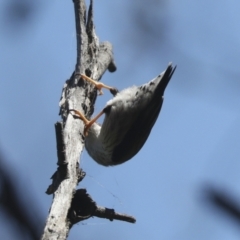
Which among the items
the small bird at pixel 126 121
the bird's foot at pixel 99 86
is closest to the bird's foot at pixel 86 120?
the small bird at pixel 126 121

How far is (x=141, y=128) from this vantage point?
3.53m

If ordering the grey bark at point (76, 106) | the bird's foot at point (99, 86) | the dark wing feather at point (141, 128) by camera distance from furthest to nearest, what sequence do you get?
the dark wing feather at point (141, 128) < the bird's foot at point (99, 86) < the grey bark at point (76, 106)

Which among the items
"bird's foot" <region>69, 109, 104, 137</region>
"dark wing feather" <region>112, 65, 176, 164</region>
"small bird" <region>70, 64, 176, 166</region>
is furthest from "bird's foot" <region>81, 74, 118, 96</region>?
"dark wing feather" <region>112, 65, 176, 164</region>

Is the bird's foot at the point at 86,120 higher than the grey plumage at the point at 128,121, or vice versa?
the grey plumage at the point at 128,121

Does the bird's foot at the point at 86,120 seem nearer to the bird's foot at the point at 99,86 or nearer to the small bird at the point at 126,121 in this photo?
the small bird at the point at 126,121

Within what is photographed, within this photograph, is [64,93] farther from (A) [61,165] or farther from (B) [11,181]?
(B) [11,181]

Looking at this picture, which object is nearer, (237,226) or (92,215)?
(237,226)

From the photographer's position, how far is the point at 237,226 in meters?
0.47

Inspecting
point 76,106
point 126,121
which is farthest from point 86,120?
point 126,121

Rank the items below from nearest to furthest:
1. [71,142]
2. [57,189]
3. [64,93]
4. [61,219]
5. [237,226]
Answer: [237,226]
[61,219]
[57,189]
[71,142]
[64,93]

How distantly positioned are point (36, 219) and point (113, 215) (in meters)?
2.06

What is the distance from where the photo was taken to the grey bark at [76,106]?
79.7 inches

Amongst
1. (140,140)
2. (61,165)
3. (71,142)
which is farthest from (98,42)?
(61,165)

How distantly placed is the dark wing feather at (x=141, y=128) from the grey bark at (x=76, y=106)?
0.39 metres
